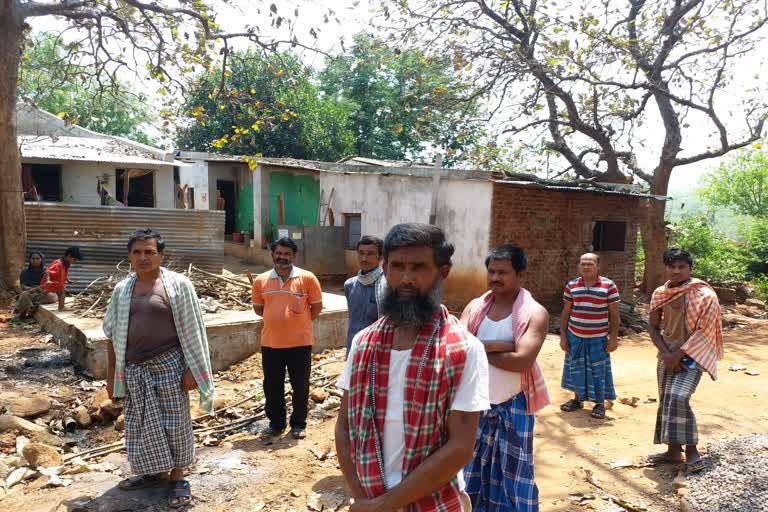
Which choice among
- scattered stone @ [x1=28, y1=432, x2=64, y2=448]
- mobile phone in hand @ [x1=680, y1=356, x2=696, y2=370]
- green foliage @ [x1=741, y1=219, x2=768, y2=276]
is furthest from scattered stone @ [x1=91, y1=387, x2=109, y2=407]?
green foliage @ [x1=741, y1=219, x2=768, y2=276]

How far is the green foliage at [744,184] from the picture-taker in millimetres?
27209

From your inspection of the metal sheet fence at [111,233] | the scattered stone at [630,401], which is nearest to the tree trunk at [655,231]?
the scattered stone at [630,401]

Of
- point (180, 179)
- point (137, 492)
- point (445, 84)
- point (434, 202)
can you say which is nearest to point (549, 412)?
point (137, 492)

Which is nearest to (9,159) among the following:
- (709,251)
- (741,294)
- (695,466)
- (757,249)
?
(695,466)

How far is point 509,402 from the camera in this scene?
10.2 ft

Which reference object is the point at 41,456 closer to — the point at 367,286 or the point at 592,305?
the point at 367,286

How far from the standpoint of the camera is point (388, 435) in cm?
193

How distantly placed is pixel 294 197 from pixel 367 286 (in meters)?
15.4

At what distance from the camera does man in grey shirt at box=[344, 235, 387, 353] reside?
15.3ft

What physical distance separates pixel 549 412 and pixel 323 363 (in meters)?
2.84

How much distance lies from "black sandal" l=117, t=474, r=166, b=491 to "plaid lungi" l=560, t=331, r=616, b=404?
13.1 feet

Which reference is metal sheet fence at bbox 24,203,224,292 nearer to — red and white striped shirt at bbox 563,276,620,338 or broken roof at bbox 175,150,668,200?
broken roof at bbox 175,150,668,200

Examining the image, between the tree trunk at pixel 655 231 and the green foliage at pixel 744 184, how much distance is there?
46.8ft

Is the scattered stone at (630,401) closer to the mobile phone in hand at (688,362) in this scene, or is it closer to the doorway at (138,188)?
the mobile phone in hand at (688,362)
